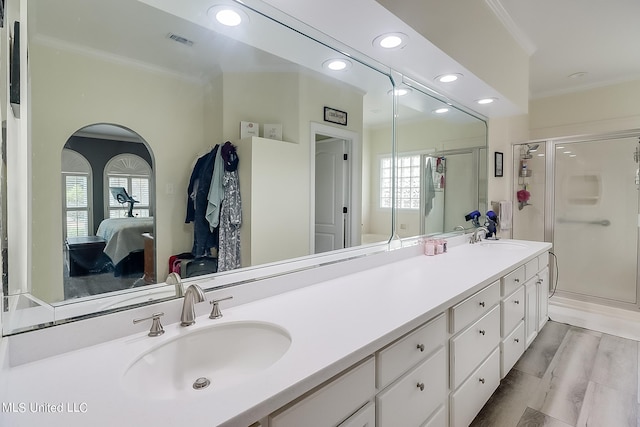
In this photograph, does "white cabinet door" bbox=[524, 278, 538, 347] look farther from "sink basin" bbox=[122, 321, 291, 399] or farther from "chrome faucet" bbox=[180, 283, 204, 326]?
"chrome faucet" bbox=[180, 283, 204, 326]

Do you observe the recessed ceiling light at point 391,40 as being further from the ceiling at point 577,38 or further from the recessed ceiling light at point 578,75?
the recessed ceiling light at point 578,75

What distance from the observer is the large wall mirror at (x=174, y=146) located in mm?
938

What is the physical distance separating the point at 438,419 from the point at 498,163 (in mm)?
2731

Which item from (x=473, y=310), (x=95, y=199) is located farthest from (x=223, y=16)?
(x=473, y=310)

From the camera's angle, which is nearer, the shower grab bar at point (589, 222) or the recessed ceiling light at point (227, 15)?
the recessed ceiling light at point (227, 15)

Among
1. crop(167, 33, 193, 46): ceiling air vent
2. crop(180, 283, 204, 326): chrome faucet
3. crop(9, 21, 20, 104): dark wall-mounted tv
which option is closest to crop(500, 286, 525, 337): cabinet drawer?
crop(180, 283, 204, 326): chrome faucet

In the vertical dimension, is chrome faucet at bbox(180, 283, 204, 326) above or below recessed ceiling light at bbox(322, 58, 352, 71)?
below

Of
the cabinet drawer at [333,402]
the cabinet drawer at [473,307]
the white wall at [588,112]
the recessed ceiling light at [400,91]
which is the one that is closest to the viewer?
the cabinet drawer at [333,402]

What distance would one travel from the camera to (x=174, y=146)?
4.26ft

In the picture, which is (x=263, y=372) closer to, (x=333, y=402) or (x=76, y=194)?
(x=333, y=402)

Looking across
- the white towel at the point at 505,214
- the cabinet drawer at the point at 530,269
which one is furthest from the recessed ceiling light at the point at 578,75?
the cabinet drawer at the point at 530,269

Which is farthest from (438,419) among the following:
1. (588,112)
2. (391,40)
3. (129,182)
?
(588,112)

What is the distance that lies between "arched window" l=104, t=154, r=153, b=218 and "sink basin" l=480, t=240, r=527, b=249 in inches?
100.0

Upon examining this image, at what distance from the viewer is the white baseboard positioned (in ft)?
9.09
